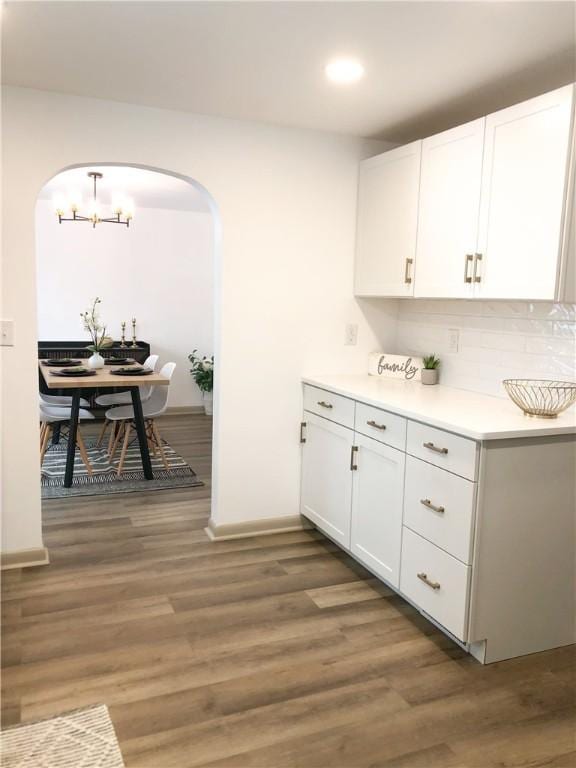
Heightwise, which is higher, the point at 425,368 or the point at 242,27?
the point at 242,27

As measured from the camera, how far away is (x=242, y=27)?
2117mm

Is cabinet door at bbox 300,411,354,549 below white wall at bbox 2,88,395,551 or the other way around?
below

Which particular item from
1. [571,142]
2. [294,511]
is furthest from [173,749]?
[571,142]

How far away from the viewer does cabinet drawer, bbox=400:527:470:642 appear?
2293 mm

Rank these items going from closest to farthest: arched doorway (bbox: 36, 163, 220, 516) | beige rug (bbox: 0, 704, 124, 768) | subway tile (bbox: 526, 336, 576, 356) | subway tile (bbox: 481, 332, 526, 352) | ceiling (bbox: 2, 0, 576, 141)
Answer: beige rug (bbox: 0, 704, 124, 768) < ceiling (bbox: 2, 0, 576, 141) < subway tile (bbox: 526, 336, 576, 356) < subway tile (bbox: 481, 332, 526, 352) < arched doorway (bbox: 36, 163, 220, 516)

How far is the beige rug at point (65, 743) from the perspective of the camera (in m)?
1.81

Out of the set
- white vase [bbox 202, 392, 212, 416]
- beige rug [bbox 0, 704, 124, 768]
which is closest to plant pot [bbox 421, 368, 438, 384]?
beige rug [bbox 0, 704, 124, 768]

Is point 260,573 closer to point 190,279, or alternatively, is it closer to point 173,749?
point 173,749

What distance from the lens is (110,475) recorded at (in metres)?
4.65

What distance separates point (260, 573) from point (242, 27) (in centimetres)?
235

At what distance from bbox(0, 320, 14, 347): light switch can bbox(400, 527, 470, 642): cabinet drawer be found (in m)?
1.99

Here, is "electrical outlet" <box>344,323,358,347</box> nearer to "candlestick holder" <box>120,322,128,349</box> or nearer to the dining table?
the dining table

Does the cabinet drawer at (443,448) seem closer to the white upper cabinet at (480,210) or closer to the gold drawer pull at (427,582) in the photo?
the gold drawer pull at (427,582)

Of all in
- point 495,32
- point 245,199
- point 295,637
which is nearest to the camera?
point 495,32
